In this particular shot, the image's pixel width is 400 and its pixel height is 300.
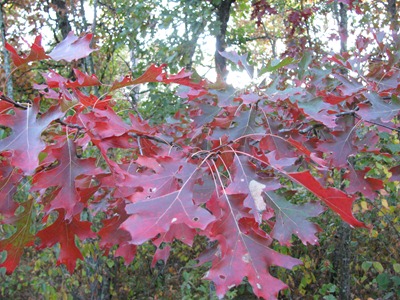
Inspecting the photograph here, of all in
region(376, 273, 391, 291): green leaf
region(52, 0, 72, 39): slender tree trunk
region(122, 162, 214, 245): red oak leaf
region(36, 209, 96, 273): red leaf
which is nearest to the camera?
region(122, 162, 214, 245): red oak leaf

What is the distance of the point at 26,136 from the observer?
914 mm

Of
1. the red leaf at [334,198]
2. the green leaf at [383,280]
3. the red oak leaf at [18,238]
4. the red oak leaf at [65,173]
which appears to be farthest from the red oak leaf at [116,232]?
the green leaf at [383,280]

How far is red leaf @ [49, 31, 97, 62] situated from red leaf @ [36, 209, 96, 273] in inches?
17.2

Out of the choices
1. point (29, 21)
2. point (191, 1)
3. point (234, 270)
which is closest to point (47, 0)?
point (29, 21)

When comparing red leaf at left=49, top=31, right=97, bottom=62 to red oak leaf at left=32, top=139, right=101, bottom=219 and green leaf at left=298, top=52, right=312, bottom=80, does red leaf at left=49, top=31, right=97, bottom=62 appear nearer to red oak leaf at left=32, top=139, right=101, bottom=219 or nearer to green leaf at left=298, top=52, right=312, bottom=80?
red oak leaf at left=32, top=139, right=101, bottom=219

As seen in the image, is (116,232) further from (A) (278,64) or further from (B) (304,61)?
(B) (304,61)

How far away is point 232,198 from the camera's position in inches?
36.5

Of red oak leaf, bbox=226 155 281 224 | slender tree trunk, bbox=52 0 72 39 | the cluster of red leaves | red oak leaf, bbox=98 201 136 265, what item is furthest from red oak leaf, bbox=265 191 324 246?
slender tree trunk, bbox=52 0 72 39

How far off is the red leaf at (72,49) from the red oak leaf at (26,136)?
229 mm

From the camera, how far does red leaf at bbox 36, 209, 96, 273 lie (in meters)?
1.20

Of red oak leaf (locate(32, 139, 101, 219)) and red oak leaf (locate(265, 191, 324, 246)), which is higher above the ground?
red oak leaf (locate(32, 139, 101, 219))

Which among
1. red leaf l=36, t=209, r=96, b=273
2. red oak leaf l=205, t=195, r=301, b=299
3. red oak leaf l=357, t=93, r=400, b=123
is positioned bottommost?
red leaf l=36, t=209, r=96, b=273

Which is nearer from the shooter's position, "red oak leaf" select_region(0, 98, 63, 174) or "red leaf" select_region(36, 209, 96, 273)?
"red oak leaf" select_region(0, 98, 63, 174)

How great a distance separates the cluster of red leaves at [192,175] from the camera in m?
0.86
